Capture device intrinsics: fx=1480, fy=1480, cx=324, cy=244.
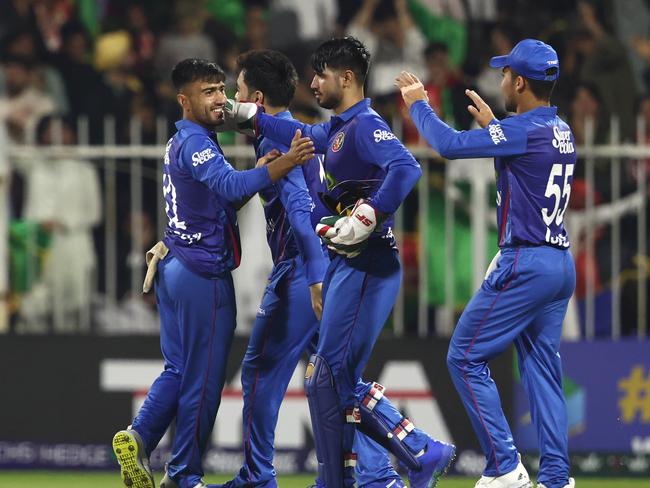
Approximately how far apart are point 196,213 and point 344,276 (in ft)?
3.04

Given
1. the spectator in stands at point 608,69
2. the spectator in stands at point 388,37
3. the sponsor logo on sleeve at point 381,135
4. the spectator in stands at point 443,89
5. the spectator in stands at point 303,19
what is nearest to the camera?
the sponsor logo on sleeve at point 381,135

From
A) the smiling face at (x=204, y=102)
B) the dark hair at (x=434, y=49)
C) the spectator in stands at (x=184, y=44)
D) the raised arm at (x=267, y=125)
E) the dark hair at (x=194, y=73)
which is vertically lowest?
the raised arm at (x=267, y=125)

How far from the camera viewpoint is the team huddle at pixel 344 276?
7398mm

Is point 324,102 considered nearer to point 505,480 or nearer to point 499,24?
point 505,480

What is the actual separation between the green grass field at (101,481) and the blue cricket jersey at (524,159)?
252 centimetres

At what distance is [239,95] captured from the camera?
820cm

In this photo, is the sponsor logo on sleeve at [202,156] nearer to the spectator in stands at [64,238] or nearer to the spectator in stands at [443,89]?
the spectator in stands at [64,238]

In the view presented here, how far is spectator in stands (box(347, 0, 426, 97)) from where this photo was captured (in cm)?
1271

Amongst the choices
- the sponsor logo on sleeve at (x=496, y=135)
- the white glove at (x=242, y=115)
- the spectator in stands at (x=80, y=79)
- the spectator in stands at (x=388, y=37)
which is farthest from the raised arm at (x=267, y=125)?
the spectator in stands at (x=388, y=37)

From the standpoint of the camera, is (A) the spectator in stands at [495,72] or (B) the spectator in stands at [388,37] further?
(B) the spectator in stands at [388,37]

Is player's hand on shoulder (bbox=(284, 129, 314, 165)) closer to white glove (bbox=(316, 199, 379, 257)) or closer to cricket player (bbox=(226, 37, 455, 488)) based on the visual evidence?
cricket player (bbox=(226, 37, 455, 488))

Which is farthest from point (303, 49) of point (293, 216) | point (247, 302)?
point (293, 216)

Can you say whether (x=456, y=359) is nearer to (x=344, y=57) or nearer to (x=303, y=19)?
(x=344, y=57)

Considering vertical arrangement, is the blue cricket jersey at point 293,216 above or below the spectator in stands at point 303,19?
below
